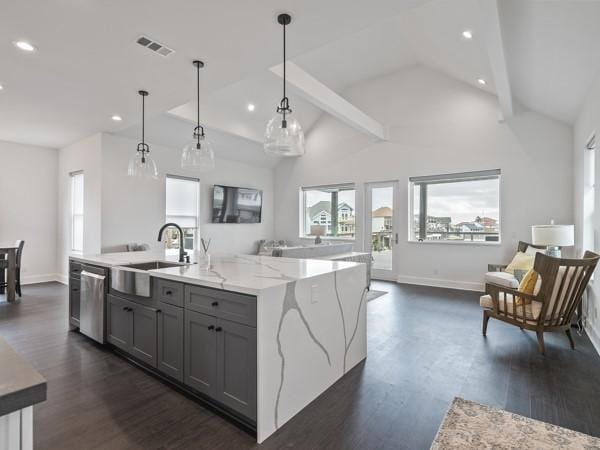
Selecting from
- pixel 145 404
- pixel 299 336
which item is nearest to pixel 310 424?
pixel 299 336

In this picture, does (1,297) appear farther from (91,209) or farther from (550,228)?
(550,228)

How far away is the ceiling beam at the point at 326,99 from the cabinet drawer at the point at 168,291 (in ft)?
9.76

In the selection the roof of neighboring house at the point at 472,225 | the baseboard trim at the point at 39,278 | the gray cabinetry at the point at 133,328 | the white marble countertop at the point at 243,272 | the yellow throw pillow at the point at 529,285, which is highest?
the roof of neighboring house at the point at 472,225

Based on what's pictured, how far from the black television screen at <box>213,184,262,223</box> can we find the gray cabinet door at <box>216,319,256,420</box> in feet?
19.1

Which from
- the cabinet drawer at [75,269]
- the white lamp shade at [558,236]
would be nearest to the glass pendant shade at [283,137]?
the cabinet drawer at [75,269]

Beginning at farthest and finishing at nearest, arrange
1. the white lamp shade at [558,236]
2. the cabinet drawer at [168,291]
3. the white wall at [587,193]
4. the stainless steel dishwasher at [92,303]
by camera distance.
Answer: the white lamp shade at [558,236], the white wall at [587,193], the stainless steel dishwasher at [92,303], the cabinet drawer at [168,291]

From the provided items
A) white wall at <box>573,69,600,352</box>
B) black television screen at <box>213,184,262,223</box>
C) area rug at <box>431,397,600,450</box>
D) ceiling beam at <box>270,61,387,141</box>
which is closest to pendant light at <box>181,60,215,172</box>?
ceiling beam at <box>270,61,387,141</box>

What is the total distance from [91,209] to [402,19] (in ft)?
20.7

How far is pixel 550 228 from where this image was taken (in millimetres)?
4105

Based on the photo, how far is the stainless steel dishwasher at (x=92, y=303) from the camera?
3.16 meters

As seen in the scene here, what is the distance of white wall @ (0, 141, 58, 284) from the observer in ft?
20.2

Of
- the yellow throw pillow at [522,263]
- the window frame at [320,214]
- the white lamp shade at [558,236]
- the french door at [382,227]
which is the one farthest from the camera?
the window frame at [320,214]

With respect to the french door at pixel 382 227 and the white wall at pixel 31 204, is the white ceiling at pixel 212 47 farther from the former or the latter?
the french door at pixel 382 227

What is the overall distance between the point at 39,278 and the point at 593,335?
359 inches
